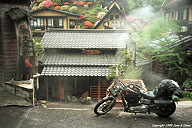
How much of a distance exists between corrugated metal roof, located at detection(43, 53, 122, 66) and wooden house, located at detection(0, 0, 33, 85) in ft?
16.9

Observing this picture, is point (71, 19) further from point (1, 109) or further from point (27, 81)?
point (1, 109)

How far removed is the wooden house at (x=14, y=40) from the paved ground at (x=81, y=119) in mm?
2375

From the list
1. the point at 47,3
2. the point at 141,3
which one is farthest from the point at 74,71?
the point at 141,3

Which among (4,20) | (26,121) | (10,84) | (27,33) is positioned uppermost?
(4,20)

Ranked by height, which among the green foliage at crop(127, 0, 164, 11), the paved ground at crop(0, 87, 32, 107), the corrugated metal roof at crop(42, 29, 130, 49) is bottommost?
the paved ground at crop(0, 87, 32, 107)

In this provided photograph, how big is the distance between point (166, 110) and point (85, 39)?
11844mm

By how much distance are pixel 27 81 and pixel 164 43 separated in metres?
10.2

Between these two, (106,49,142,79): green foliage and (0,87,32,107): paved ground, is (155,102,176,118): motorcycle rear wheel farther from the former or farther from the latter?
(0,87,32,107): paved ground

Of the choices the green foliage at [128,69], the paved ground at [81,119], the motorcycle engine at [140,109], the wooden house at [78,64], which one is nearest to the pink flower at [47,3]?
the wooden house at [78,64]

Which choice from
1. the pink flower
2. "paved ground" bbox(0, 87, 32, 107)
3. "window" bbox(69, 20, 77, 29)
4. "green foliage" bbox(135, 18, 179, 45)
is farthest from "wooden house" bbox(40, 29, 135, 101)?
the pink flower

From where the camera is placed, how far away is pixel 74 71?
15.2 metres

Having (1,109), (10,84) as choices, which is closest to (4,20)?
(10,84)

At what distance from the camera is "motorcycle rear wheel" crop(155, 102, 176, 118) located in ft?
23.0

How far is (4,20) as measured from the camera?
33.4ft
